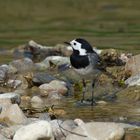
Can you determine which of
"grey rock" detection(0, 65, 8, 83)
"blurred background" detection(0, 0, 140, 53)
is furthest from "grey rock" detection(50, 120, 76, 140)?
"blurred background" detection(0, 0, 140, 53)

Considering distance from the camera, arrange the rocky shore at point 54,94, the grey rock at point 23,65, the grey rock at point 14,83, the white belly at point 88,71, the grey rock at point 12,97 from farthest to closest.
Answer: the grey rock at point 23,65
the grey rock at point 14,83
the white belly at point 88,71
the grey rock at point 12,97
the rocky shore at point 54,94

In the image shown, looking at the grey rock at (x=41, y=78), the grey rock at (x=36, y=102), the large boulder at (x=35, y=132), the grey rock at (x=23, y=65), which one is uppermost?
the grey rock at (x=23, y=65)

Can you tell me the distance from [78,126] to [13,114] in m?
1.10

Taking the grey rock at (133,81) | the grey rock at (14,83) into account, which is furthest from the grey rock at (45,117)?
the grey rock at (14,83)

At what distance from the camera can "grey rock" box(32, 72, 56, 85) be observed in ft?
43.3

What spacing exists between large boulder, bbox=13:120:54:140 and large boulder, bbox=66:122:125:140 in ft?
0.78

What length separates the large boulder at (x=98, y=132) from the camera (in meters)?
8.73

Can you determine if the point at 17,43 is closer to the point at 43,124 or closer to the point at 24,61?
the point at 24,61

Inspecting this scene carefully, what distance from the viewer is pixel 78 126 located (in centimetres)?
905

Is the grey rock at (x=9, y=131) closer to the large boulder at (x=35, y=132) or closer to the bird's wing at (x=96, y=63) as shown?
the large boulder at (x=35, y=132)

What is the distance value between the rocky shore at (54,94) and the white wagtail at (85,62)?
Result: 39cm

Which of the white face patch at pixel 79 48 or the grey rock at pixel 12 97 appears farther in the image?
the white face patch at pixel 79 48

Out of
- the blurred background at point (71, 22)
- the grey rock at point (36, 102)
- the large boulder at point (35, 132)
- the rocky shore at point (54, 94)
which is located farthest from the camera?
the blurred background at point (71, 22)

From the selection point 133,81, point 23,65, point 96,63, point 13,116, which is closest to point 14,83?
point 23,65
